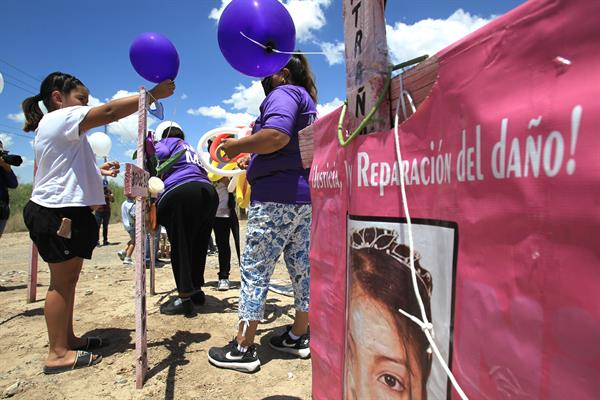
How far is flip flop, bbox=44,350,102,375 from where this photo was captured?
7.97ft

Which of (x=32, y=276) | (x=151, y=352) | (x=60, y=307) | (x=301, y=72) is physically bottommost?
(x=151, y=352)

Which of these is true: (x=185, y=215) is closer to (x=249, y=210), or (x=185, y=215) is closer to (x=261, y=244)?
(x=249, y=210)

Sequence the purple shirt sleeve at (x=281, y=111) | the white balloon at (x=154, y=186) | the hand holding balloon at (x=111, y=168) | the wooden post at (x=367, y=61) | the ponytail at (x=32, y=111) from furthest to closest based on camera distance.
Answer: the hand holding balloon at (x=111, y=168)
the white balloon at (x=154, y=186)
the ponytail at (x=32, y=111)
the purple shirt sleeve at (x=281, y=111)
the wooden post at (x=367, y=61)

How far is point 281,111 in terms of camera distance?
2031 mm

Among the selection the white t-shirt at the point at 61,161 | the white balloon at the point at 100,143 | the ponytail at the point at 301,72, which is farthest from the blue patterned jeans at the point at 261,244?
the white balloon at the point at 100,143

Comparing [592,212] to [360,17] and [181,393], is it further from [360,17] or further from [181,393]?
[181,393]

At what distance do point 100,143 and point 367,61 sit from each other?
8.04 m

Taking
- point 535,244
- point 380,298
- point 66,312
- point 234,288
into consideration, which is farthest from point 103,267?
point 535,244

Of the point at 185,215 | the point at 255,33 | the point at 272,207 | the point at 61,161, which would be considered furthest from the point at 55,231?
the point at 255,33

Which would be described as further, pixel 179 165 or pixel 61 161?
pixel 179 165

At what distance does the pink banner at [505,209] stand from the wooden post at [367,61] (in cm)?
9

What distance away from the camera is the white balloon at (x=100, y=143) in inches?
306

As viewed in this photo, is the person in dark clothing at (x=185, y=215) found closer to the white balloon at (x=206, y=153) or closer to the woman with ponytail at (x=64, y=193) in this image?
the white balloon at (x=206, y=153)

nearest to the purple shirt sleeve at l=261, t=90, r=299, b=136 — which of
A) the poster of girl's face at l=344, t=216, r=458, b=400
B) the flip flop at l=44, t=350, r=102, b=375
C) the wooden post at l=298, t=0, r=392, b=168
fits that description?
the wooden post at l=298, t=0, r=392, b=168
